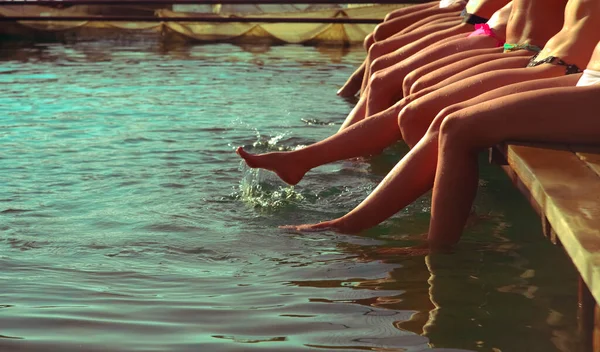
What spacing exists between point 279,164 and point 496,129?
1483 millimetres

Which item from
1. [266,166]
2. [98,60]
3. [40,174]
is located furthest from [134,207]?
[98,60]

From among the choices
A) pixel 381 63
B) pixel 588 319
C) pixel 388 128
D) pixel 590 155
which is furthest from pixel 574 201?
pixel 381 63

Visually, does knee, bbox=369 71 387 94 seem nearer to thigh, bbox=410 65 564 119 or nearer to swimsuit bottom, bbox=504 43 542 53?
swimsuit bottom, bbox=504 43 542 53

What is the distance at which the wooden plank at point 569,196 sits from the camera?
2.31m

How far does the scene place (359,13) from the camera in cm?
1630

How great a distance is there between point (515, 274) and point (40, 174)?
2924mm

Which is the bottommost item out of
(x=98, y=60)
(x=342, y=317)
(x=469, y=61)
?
(x=98, y=60)

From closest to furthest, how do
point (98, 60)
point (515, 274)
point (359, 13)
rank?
point (515, 274) < point (98, 60) < point (359, 13)

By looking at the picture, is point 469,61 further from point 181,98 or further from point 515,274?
point 181,98

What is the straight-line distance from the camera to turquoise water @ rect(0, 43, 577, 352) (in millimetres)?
2984

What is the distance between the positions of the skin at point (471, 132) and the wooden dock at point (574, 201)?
0.09m

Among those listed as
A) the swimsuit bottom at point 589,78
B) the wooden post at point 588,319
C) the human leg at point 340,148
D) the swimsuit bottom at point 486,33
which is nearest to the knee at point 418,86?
the human leg at point 340,148

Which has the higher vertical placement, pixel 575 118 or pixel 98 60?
pixel 575 118

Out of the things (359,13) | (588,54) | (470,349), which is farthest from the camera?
(359,13)
